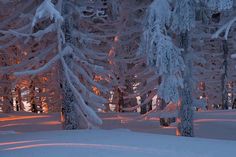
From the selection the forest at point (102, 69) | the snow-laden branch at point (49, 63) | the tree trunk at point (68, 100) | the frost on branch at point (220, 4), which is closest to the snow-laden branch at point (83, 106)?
the forest at point (102, 69)

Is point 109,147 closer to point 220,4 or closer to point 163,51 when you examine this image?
point 163,51

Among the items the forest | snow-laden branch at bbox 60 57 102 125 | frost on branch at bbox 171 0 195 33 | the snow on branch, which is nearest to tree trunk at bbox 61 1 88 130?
the forest

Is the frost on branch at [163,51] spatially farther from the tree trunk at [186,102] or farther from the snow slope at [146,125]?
the snow slope at [146,125]

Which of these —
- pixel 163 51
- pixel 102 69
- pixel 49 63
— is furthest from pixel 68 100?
pixel 163 51

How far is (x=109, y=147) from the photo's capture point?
762cm

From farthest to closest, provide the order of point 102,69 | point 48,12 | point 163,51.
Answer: point 102,69 → point 163,51 → point 48,12

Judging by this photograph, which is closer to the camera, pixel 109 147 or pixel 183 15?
pixel 109 147

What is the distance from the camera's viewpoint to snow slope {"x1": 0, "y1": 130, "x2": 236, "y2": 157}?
23.4 ft

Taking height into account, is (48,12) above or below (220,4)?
below

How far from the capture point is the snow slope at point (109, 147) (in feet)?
23.4

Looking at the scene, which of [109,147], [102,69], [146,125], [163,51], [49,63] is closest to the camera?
[109,147]

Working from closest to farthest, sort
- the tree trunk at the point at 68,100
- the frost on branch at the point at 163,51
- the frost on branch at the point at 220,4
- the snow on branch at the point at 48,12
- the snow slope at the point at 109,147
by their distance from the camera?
1. the snow slope at the point at 109,147
2. the snow on branch at the point at 48,12
3. the frost on branch at the point at 220,4
4. the frost on branch at the point at 163,51
5. the tree trunk at the point at 68,100

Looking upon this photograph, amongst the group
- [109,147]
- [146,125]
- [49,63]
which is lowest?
[146,125]

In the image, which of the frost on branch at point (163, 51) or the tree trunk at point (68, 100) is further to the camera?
the tree trunk at point (68, 100)
